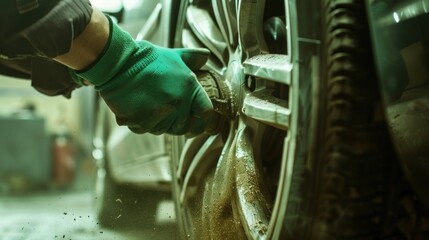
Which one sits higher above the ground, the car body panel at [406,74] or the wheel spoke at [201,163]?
the car body panel at [406,74]

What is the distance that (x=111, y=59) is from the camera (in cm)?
115

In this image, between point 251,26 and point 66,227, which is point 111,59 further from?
point 66,227

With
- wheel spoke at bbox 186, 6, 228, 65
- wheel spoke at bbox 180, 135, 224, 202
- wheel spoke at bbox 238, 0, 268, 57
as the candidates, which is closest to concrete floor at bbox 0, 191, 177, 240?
wheel spoke at bbox 180, 135, 224, 202

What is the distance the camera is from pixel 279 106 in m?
0.92

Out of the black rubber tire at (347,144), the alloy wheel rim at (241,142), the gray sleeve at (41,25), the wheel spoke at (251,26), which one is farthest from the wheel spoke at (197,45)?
the black rubber tire at (347,144)

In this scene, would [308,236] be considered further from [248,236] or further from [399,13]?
[399,13]

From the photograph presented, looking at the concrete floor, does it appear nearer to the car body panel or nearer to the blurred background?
the blurred background

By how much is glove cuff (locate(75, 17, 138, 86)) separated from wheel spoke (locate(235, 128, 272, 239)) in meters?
0.32

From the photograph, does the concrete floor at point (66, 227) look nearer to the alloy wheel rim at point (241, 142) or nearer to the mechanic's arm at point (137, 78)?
the alloy wheel rim at point (241, 142)

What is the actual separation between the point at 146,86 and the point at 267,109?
14.1 inches

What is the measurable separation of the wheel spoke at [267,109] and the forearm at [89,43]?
36 cm

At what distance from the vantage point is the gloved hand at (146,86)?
3.80 feet

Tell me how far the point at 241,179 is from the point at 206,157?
0.94 ft

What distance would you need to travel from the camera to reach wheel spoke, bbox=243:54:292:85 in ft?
2.81
